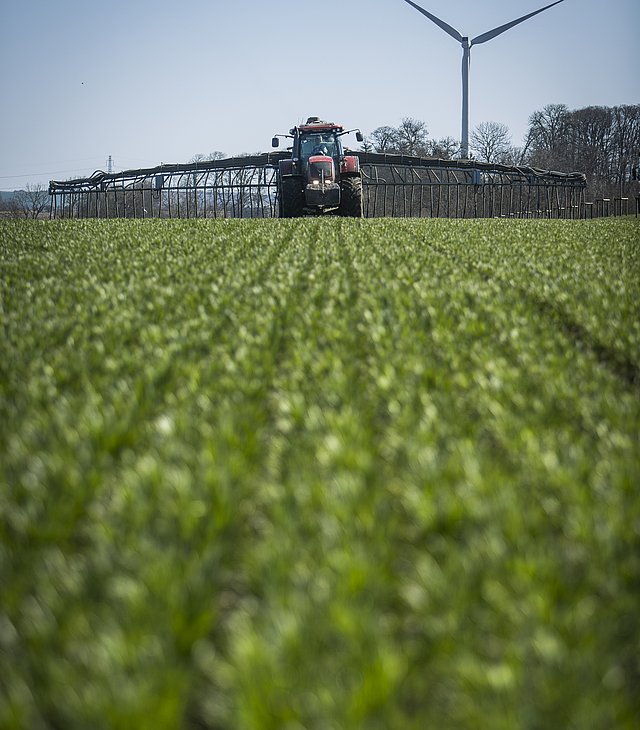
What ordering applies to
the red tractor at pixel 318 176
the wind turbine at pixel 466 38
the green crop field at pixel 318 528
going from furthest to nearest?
the wind turbine at pixel 466 38, the red tractor at pixel 318 176, the green crop field at pixel 318 528

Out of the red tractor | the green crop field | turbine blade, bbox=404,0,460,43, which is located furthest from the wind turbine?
the green crop field

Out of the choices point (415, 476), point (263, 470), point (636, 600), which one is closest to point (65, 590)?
point (263, 470)

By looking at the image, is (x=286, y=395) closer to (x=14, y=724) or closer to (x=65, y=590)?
(x=65, y=590)

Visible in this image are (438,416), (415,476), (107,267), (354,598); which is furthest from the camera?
(107,267)

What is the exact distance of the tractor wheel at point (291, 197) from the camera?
20.8 m

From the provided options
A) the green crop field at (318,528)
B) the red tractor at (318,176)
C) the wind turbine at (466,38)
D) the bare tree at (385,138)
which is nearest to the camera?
the green crop field at (318,528)

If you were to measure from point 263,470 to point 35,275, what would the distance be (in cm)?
499

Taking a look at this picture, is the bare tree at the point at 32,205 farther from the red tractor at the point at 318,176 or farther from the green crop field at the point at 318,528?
the green crop field at the point at 318,528

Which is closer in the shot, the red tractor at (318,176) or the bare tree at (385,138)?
the red tractor at (318,176)

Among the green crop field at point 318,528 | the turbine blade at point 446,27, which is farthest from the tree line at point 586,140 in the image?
the green crop field at point 318,528

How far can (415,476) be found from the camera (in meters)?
1.92

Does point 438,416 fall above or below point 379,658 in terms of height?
above

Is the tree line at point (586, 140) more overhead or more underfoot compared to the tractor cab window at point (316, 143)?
more overhead

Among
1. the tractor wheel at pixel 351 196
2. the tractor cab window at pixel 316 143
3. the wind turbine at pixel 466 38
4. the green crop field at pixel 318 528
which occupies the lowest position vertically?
the green crop field at pixel 318 528
